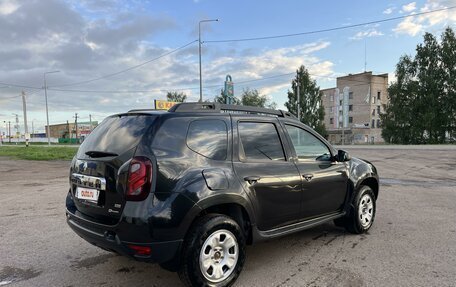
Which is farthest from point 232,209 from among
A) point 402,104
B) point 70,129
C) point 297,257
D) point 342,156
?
point 70,129

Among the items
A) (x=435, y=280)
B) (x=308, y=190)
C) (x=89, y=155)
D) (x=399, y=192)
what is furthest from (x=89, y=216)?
(x=399, y=192)

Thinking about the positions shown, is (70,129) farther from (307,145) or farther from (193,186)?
(193,186)

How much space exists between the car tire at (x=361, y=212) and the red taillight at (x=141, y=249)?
3207 millimetres

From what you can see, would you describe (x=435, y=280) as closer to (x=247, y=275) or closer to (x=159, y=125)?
(x=247, y=275)

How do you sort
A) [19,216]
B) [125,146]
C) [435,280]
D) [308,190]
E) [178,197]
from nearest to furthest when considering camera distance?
[178,197]
[125,146]
[435,280]
[308,190]
[19,216]

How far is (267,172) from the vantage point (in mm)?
3906

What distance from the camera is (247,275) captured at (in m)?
3.84

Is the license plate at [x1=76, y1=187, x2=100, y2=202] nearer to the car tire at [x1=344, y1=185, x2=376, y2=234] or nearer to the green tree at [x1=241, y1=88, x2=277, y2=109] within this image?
the car tire at [x1=344, y1=185, x2=376, y2=234]

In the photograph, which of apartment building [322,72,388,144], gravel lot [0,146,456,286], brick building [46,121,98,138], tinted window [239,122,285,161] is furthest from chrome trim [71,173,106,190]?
brick building [46,121,98,138]

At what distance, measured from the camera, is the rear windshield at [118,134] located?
11.0 feet

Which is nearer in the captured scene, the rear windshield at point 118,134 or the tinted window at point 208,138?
the rear windshield at point 118,134

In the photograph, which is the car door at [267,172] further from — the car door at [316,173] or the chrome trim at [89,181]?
the chrome trim at [89,181]

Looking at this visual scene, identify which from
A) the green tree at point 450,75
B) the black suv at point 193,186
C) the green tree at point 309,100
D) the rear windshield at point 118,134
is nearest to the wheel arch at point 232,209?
the black suv at point 193,186

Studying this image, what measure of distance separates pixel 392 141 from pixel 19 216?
50.1 metres
